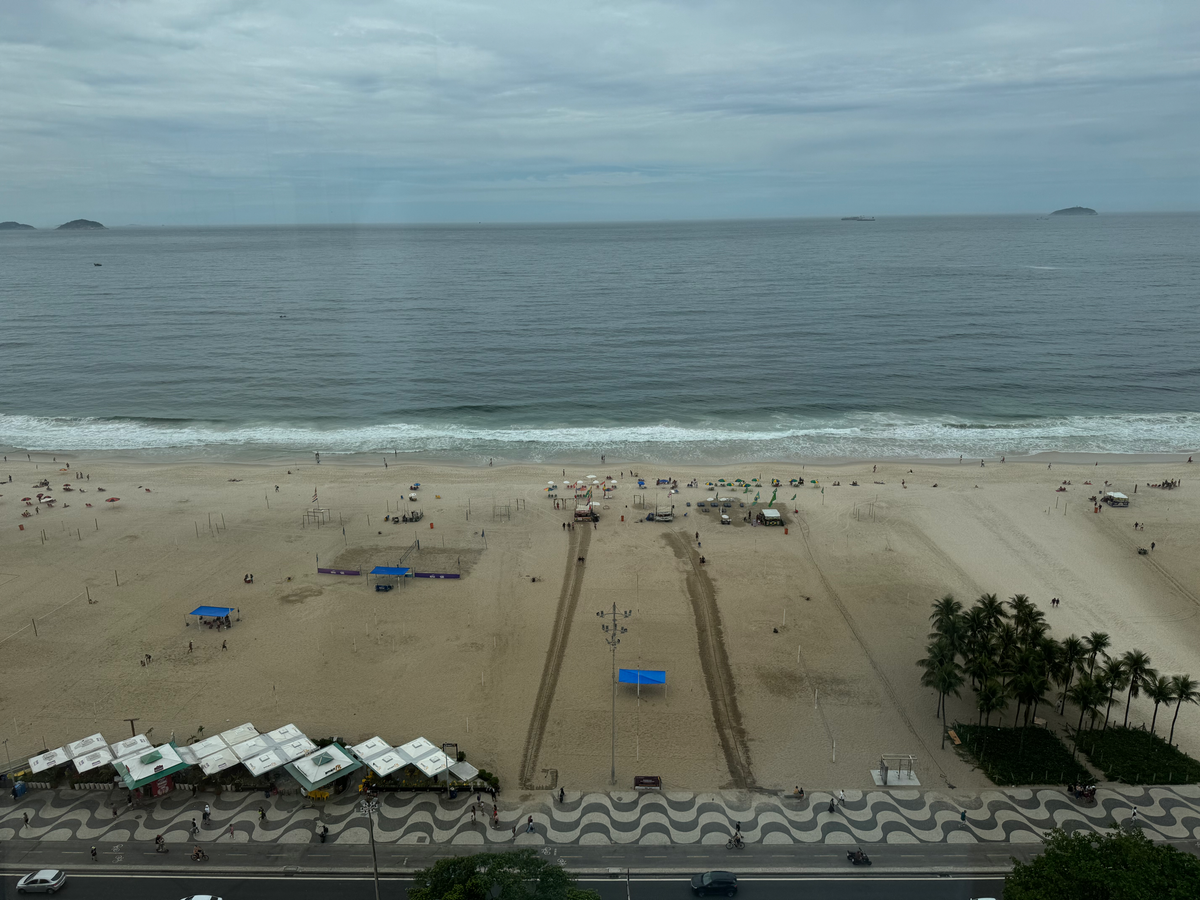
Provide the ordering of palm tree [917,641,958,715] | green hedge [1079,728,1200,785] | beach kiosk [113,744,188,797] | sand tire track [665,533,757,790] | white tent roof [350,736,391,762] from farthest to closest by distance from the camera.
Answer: palm tree [917,641,958,715], sand tire track [665,533,757,790], white tent roof [350,736,391,762], green hedge [1079,728,1200,785], beach kiosk [113,744,188,797]

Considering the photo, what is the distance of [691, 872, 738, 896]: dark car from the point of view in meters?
27.3

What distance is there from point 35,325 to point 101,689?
130 metres

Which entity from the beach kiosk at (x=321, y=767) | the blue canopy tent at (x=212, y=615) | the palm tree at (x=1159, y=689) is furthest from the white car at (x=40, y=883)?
the palm tree at (x=1159, y=689)

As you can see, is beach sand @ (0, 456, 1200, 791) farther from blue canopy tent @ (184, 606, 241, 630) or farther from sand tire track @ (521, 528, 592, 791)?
blue canopy tent @ (184, 606, 241, 630)

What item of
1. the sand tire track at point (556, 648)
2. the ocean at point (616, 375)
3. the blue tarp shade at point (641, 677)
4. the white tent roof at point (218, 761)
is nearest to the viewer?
the white tent roof at point (218, 761)

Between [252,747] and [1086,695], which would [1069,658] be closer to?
[1086,695]

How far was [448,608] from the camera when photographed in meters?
48.2

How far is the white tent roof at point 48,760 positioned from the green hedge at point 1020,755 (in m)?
42.3

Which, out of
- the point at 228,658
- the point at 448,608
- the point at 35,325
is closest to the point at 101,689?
the point at 228,658

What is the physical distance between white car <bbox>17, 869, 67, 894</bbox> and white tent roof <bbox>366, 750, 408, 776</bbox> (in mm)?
11686

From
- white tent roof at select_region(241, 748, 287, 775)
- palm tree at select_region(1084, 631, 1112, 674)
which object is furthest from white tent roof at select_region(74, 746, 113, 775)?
palm tree at select_region(1084, 631, 1112, 674)

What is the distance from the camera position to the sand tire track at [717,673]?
3486 cm

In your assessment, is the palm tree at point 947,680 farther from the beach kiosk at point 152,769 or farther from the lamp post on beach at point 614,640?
the beach kiosk at point 152,769

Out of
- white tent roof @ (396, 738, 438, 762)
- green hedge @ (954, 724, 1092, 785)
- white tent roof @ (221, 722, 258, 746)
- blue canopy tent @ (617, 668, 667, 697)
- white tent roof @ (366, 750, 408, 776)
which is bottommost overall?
white tent roof @ (221, 722, 258, 746)
